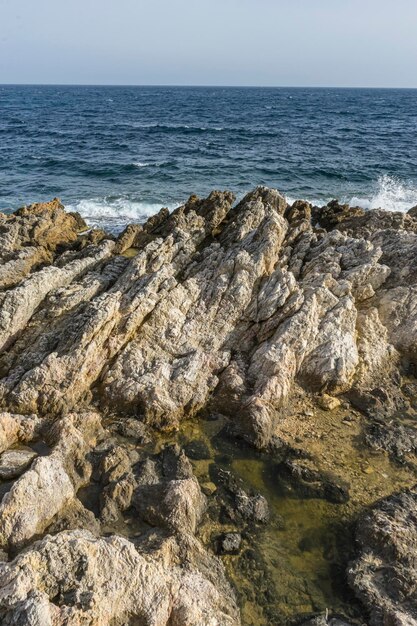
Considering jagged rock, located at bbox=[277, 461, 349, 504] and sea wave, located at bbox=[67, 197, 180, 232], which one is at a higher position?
sea wave, located at bbox=[67, 197, 180, 232]

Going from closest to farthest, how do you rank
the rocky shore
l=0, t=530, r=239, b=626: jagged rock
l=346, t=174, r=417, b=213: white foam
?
l=0, t=530, r=239, b=626: jagged rock
the rocky shore
l=346, t=174, r=417, b=213: white foam

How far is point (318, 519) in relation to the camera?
9359 mm

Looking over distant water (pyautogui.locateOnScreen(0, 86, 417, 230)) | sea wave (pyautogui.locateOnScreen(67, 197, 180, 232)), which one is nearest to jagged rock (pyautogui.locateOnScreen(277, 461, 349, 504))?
sea wave (pyautogui.locateOnScreen(67, 197, 180, 232))

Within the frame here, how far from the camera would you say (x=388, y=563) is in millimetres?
8312

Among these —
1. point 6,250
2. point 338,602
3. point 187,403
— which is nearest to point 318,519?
point 338,602

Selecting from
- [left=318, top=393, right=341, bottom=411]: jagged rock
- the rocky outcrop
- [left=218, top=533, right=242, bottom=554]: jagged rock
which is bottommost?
[left=218, top=533, right=242, bottom=554]: jagged rock

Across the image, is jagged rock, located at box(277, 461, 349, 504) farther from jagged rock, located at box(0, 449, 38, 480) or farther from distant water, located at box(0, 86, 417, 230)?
distant water, located at box(0, 86, 417, 230)

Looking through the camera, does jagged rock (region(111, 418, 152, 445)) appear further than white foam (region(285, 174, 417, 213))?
No

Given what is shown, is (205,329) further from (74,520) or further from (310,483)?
(74,520)

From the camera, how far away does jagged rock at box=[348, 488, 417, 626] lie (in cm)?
753

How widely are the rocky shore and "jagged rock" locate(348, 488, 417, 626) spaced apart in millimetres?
32

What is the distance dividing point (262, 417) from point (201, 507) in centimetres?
286

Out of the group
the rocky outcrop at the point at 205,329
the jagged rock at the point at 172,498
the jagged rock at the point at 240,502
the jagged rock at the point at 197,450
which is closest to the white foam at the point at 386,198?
the rocky outcrop at the point at 205,329

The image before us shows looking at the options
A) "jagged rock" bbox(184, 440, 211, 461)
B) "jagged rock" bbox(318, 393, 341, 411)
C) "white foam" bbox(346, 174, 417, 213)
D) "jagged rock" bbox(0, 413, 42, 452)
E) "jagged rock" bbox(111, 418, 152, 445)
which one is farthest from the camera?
"white foam" bbox(346, 174, 417, 213)
